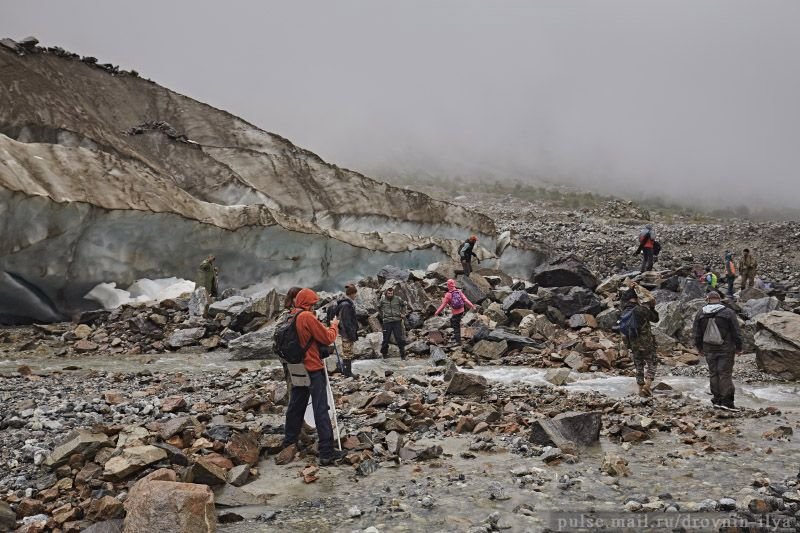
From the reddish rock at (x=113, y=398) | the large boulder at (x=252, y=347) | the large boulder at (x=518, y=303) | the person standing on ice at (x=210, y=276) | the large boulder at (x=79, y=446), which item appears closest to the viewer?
the large boulder at (x=79, y=446)

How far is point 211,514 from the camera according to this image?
436 centimetres

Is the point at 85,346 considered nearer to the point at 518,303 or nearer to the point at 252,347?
the point at 252,347

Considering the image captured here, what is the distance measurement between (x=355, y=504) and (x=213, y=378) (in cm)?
682

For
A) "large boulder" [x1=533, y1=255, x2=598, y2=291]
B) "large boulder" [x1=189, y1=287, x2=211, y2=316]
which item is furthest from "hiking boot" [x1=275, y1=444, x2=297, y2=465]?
"large boulder" [x1=533, y1=255, x2=598, y2=291]

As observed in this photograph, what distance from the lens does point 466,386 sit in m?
8.95

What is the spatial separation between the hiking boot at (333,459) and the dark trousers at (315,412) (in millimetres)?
30

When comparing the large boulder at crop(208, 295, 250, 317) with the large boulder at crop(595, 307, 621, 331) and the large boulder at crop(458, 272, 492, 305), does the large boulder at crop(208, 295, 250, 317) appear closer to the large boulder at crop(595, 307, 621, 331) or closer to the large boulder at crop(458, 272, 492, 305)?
the large boulder at crop(458, 272, 492, 305)

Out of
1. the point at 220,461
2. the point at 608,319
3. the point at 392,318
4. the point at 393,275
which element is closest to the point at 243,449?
the point at 220,461

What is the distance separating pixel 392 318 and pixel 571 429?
22.3 feet

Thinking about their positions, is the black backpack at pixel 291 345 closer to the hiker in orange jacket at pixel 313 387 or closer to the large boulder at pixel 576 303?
the hiker in orange jacket at pixel 313 387

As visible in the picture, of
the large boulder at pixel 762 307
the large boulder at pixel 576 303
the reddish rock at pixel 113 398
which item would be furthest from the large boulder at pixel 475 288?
the reddish rock at pixel 113 398

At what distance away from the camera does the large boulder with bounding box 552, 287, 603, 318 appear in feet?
55.1

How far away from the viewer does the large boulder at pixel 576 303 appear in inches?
661

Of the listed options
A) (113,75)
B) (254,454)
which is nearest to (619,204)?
(113,75)
